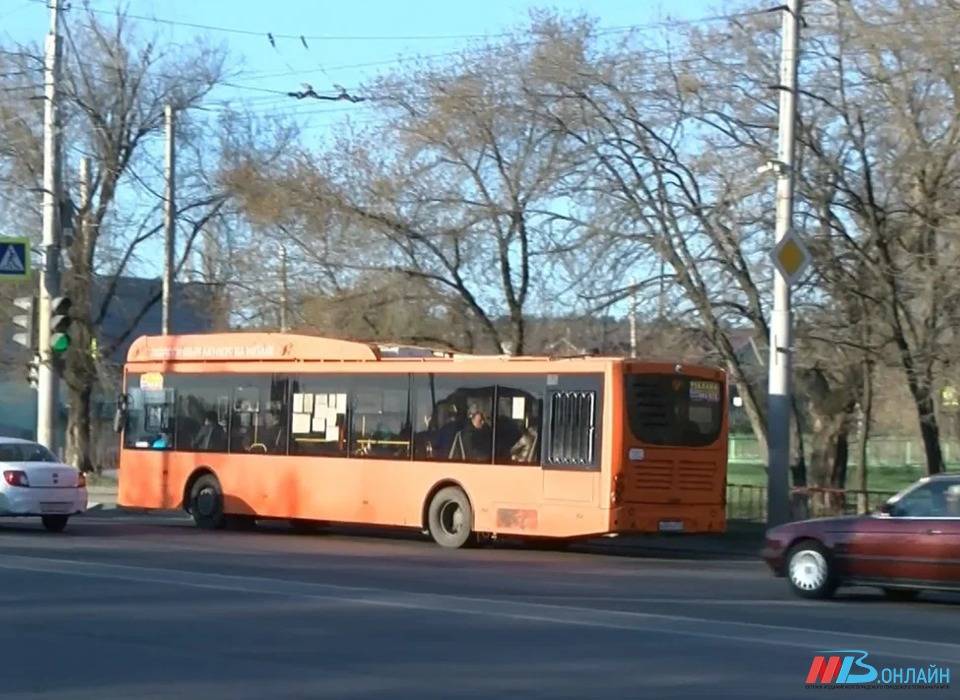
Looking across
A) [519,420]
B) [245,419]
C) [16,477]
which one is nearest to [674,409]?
[519,420]

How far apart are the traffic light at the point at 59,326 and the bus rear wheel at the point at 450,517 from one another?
8.87 metres

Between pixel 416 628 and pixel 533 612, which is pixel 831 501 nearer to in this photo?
pixel 533 612

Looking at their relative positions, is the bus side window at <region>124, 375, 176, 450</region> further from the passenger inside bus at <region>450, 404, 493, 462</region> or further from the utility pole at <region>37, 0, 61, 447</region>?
the passenger inside bus at <region>450, 404, 493, 462</region>

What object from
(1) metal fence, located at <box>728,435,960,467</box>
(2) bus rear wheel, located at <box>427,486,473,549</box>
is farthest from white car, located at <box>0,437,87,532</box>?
(1) metal fence, located at <box>728,435,960,467</box>

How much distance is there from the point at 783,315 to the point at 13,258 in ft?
50.1

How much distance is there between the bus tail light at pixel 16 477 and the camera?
2491 centimetres

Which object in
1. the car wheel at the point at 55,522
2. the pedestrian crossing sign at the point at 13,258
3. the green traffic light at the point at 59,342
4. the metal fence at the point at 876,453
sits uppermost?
the pedestrian crossing sign at the point at 13,258

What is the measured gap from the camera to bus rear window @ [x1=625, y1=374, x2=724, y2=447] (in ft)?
75.9

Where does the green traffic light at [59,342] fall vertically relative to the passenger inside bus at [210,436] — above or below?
above

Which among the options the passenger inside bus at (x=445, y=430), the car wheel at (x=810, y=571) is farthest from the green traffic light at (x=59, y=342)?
the car wheel at (x=810, y=571)

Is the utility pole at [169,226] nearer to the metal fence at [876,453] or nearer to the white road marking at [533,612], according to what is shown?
the white road marking at [533,612]

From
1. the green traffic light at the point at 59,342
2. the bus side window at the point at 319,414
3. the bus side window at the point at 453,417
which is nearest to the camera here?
the bus side window at the point at 453,417

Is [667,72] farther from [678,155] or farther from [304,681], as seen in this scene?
[304,681]

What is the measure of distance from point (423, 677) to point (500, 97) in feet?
66.8
